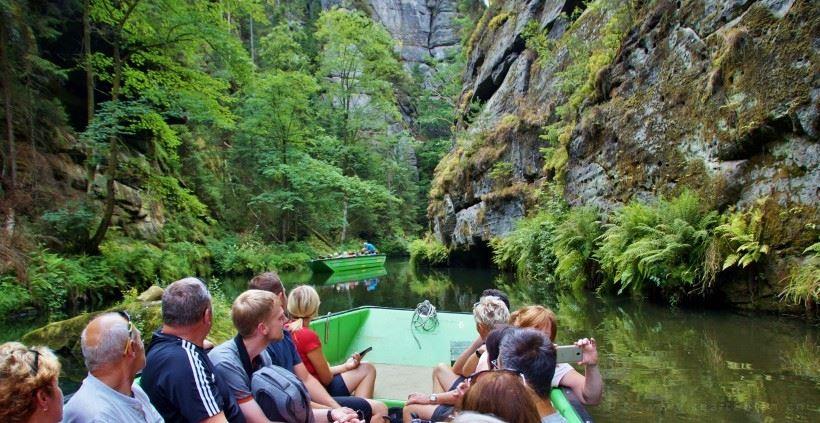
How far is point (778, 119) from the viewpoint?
7934mm

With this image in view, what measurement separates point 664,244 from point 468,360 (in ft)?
21.8

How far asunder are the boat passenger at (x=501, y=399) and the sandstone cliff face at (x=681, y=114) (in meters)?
7.82

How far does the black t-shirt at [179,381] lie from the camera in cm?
224

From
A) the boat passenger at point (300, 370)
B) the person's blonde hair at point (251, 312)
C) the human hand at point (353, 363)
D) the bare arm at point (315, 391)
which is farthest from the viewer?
the human hand at point (353, 363)

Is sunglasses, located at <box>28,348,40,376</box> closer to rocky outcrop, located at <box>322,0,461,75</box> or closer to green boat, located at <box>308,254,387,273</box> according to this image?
green boat, located at <box>308,254,387,273</box>

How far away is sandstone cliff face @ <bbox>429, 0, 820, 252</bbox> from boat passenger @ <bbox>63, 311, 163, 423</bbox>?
8.54m

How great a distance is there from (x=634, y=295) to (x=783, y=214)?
3419 millimetres

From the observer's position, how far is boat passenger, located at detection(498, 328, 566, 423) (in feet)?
7.49

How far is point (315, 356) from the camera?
12.5ft

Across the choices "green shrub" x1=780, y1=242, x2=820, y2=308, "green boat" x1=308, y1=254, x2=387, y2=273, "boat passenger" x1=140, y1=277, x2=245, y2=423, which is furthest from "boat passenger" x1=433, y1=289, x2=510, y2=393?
"green boat" x1=308, y1=254, x2=387, y2=273

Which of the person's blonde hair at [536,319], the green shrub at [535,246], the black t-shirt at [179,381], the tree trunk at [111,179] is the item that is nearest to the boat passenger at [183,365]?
the black t-shirt at [179,381]

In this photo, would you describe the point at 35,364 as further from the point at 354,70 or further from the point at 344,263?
the point at 354,70

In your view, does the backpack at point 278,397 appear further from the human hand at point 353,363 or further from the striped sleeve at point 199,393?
the human hand at point 353,363

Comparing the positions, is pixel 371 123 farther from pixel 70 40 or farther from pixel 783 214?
pixel 783 214
